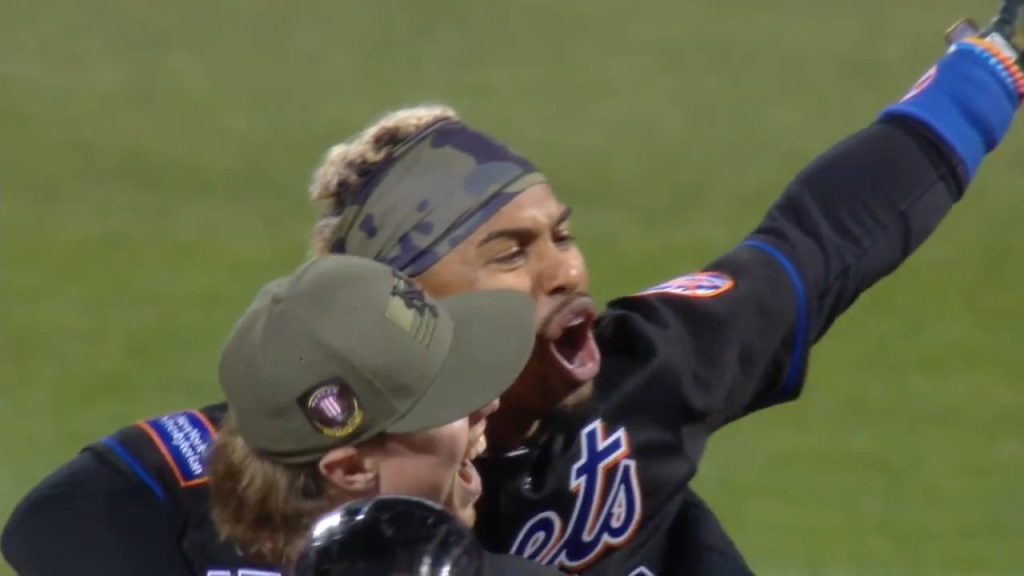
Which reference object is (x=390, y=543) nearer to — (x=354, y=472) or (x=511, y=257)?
(x=354, y=472)

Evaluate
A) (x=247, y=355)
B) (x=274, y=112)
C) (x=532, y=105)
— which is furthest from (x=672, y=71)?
(x=247, y=355)

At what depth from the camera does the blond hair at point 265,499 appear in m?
1.80

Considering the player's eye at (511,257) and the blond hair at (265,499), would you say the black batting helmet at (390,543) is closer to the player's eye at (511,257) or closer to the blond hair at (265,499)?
the blond hair at (265,499)

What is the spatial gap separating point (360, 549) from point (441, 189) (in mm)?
869

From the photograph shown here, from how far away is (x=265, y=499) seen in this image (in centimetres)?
181

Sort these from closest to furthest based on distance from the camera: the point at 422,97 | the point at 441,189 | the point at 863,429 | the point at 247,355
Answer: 1. the point at 247,355
2. the point at 441,189
3. the point at 863,429
4. the point at 422,97

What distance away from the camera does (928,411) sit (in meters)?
5.07

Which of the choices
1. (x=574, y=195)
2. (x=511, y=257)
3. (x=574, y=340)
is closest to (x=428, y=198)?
(x=511, y=257)

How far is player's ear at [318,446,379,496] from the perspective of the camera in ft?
5.85

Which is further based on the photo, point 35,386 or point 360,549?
point 35,386

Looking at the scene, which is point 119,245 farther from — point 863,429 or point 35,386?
point 863,429

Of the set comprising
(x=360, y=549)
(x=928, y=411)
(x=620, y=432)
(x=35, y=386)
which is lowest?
(x=928, y=411)

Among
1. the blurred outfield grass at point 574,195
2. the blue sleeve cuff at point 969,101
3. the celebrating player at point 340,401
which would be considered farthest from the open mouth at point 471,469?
the blurred outfield grass at point 574,195

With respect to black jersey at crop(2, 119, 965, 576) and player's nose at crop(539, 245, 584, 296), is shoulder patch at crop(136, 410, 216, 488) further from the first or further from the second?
player's nose at crop(539, 245, 584, 296)
